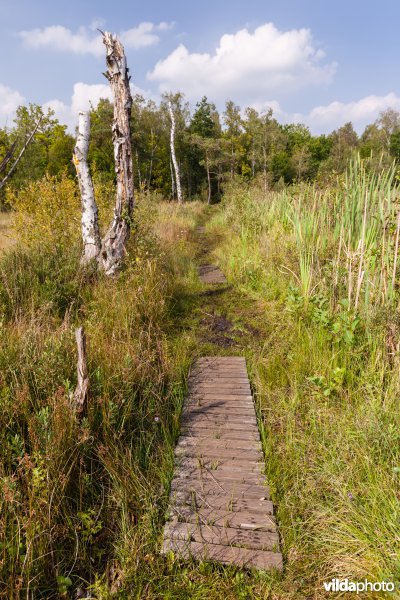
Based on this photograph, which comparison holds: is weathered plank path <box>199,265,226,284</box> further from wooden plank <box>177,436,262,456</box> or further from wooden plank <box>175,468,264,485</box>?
wooden plank <box>175,468,264,485</box>

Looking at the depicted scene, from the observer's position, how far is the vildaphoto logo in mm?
1380

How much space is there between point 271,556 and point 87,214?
192 inches

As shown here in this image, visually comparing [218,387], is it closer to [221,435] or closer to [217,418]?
[217,418]

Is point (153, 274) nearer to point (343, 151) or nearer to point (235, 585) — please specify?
point (235, 585)

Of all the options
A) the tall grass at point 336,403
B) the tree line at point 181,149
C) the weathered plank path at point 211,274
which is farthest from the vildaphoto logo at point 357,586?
the tree line at point 181,149

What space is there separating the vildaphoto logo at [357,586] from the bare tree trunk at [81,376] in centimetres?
165

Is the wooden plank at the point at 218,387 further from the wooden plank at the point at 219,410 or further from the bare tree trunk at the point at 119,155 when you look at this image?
the bare tree trunk at the point at 119,155

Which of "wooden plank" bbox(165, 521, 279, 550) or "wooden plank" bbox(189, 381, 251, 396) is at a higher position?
"wooden plank" bbox(189, 381, 251, 396)

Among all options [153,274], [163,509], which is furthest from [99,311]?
[163,509]

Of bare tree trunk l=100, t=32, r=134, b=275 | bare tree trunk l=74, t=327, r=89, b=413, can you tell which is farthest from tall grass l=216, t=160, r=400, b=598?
bare tree trunk l=100, t=32, r=134, b=275

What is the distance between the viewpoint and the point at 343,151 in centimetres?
4128

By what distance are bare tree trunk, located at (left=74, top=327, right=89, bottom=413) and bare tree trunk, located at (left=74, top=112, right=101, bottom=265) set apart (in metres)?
3.21

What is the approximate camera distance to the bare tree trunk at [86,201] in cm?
503

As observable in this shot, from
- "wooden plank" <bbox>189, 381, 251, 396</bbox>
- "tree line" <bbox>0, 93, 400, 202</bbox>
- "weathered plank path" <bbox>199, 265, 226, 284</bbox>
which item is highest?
"tree line" <bbox>0, 93, 400, 202</bbox>
